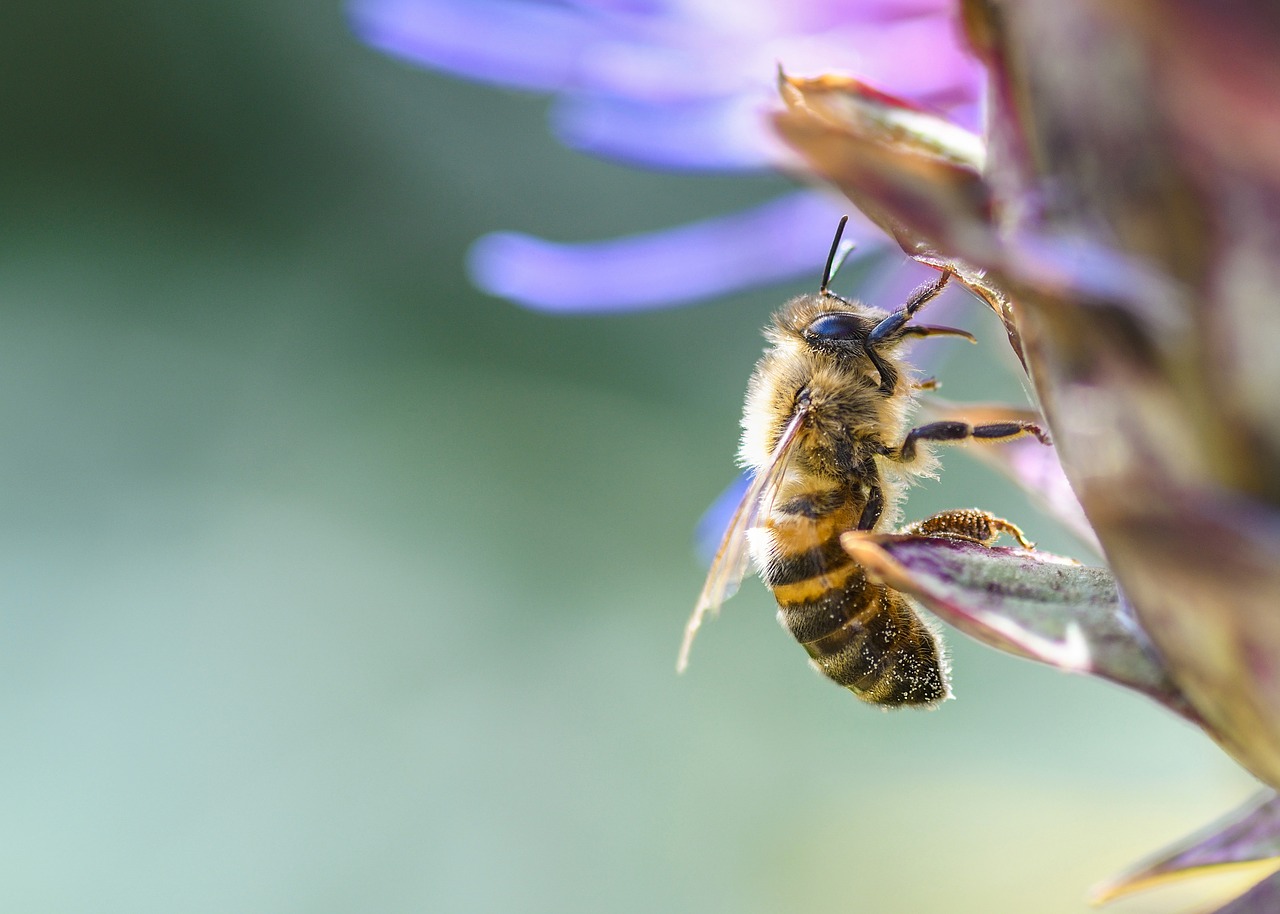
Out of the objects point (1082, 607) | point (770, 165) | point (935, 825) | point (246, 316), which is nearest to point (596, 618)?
point (935, 825)

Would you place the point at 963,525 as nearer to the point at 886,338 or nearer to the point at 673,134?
the point at 886,338

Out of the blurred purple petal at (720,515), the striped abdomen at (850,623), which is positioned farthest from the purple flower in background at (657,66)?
the striped abdomen at (850,623)

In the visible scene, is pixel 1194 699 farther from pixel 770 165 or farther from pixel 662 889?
pixel 662 889

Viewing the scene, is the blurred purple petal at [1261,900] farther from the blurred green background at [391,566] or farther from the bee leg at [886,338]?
the blurred green background at [391,566]

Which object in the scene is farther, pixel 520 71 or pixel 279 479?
pixel 279 479

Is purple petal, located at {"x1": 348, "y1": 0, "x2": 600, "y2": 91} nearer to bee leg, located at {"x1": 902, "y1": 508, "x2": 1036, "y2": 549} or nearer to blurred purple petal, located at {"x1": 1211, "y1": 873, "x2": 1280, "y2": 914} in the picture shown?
bee leg, located at {"x1": 902, "y1": 508, "x2": 1036, "y2": 549}

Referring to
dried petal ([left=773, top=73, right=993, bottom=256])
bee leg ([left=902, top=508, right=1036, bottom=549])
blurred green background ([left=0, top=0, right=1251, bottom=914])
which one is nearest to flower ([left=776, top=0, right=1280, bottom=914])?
dried petal ([left=773, top=73, right=993, bottom=256])
